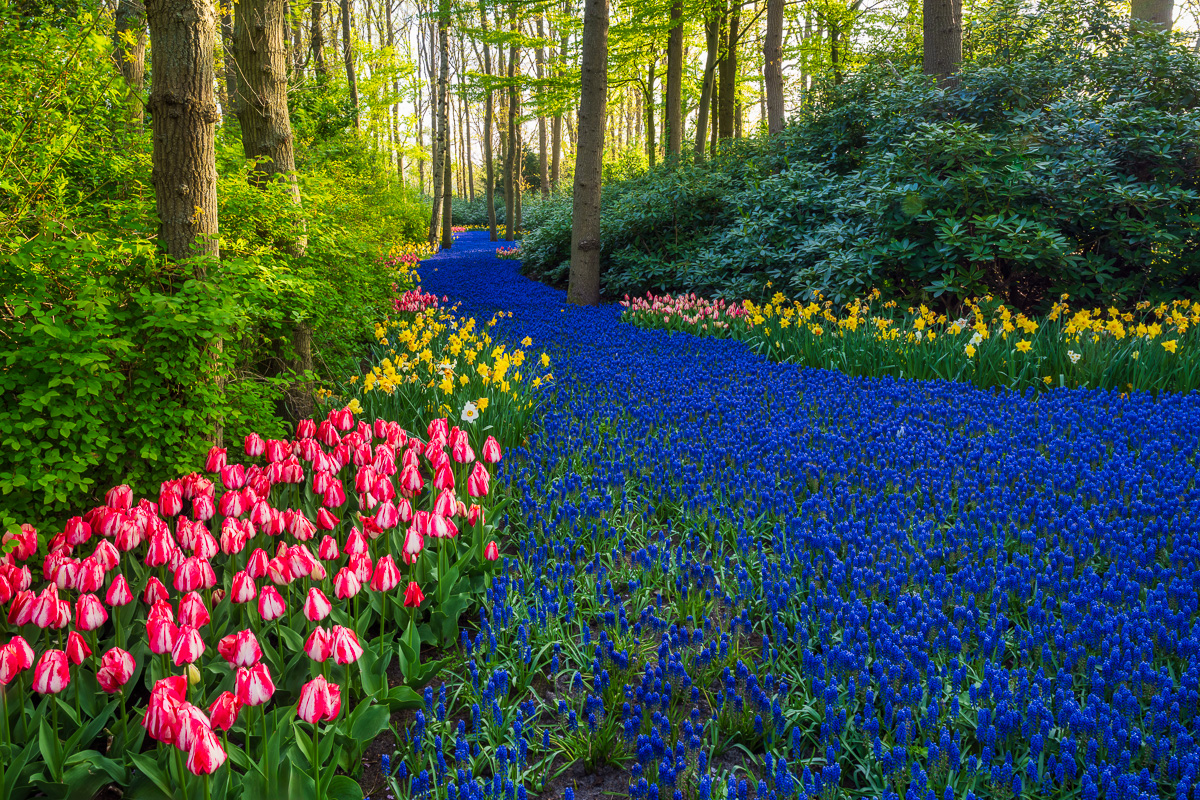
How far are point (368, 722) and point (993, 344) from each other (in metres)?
5.31

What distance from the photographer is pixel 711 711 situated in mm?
2168

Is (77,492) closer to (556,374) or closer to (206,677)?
(206,677)

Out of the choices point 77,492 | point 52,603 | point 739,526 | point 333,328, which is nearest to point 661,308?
point 333,328

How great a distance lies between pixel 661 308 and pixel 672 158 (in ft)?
20.8

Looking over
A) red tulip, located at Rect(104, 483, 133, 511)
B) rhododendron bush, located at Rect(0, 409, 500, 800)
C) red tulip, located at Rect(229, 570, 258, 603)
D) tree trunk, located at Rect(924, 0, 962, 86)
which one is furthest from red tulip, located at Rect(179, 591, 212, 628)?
tree trunk, located at Rect(924, 0, 962, 86)

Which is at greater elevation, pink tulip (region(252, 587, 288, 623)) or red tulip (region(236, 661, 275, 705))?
pink tulip (region(252, 587, 288, 623))

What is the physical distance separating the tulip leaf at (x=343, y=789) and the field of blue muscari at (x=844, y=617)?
134 mm

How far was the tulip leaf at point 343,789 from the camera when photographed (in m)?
1.81

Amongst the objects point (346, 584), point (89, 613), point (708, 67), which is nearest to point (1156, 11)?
point (708, 67)

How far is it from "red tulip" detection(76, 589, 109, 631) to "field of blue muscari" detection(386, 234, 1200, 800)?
3.03 ft

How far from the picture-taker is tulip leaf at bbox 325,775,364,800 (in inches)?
71.2

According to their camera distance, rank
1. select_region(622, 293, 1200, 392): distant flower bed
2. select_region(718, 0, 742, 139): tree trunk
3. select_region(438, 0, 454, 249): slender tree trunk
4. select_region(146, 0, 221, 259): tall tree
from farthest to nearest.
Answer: select_region(438, 0, 454, 249): slender tree trunk, select_region(718, 0, 742, 139): tree trunk, select_region(622, 293, 1200, 392): distant flower bed, select_region(146, 0, 221, 259): tall tree

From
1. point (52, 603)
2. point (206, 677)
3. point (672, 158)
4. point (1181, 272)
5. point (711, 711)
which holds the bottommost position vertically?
point (711, 711)

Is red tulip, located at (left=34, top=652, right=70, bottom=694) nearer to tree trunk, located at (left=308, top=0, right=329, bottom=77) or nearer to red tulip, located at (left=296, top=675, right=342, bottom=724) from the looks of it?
red tulip, located at (left=296, top=675, right=342, bottom=724)
